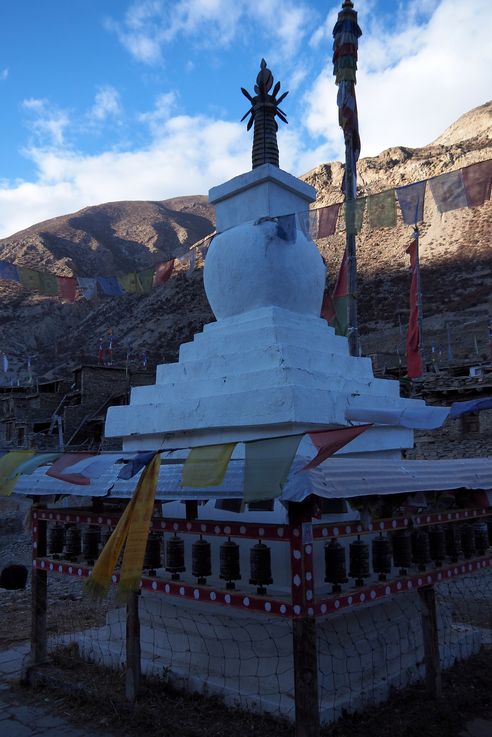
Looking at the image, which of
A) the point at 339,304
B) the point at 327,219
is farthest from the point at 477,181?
the point at 339,304

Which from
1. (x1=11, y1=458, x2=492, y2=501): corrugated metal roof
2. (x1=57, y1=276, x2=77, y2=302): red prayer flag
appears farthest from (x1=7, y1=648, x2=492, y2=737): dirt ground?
(x1=57, y1=276, x2=77, y2=302): red prayer flag

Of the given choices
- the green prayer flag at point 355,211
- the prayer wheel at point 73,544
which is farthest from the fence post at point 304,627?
the green prayer flag at point 355,211

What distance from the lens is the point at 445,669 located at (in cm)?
505

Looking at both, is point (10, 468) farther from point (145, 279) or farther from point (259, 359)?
point (145, 279)

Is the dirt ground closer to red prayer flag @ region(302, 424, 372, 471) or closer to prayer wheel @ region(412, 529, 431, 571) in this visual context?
prayer wheel @ region(412, 529, 431, 571)

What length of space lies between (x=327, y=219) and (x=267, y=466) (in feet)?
12.0

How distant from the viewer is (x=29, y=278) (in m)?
9.84

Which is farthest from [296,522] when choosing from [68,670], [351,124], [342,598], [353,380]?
[351,124]

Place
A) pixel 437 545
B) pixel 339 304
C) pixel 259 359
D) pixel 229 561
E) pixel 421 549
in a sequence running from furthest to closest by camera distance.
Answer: pixel 339 304
pixel 259 359
pixel 437 545
pixel 421 549
pixel 229 561

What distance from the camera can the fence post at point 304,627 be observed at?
3.30 metres

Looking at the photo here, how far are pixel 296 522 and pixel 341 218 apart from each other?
148 inches

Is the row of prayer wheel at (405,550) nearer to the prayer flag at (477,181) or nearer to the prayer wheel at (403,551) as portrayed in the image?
the prayer wheel at (403,551)

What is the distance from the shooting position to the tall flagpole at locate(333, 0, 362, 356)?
1110cm

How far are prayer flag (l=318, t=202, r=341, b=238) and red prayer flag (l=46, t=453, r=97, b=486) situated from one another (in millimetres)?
3228
